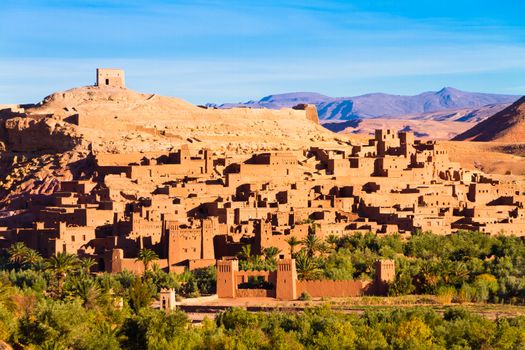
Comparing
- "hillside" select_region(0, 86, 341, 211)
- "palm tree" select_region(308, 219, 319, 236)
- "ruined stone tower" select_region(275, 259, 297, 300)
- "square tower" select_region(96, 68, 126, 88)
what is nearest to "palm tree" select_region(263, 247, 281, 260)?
"palm tree" select_region(308, 219, 319, 236)

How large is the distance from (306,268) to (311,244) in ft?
8.96

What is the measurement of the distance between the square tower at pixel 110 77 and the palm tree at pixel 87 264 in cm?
2950

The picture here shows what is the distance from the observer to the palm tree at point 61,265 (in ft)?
157

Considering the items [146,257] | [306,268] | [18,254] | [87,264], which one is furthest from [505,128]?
[87,264]

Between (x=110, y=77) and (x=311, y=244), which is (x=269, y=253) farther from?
(x=110, y=77)

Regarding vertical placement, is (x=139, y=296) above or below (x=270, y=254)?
below

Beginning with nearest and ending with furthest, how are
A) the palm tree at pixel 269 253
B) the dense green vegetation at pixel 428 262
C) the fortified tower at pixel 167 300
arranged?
1. the fortified tower at pixel 167 300
2. the dense green vegetation at pixel 428 262
3. the palm tree at pixel 269 253

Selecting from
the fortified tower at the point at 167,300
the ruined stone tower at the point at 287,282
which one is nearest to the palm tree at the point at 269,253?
the ruined stone tower at the point at 287,282

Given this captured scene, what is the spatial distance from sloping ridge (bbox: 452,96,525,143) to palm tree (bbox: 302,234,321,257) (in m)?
62.7

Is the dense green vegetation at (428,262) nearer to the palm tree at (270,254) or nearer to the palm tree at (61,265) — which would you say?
the palm tree at (270,254)

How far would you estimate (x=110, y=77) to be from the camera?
78.8 m

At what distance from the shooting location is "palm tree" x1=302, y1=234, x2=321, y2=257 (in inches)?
1994

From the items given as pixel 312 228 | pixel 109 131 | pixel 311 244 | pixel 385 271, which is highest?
pixel 109 131

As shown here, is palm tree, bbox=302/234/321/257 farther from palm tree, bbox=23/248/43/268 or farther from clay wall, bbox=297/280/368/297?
palm tree, bbox=23/248/43/268
